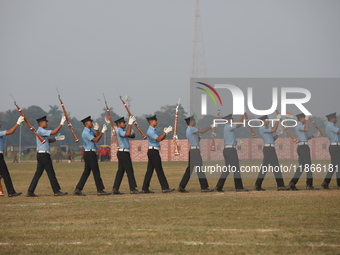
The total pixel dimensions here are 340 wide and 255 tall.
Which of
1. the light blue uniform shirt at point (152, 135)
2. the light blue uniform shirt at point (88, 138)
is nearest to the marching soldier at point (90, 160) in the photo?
the light blue uniform shirt at point (88, 138)

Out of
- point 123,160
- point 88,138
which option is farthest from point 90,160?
point 123,160

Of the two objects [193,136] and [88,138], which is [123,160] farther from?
[193,136]

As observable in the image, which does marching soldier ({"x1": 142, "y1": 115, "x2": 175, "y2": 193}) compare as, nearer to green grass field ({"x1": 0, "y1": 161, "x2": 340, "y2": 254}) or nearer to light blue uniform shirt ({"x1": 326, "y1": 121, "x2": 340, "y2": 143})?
green grass field ({"x1": 0, "y1": 161, "x2": 340, "y2": 254})

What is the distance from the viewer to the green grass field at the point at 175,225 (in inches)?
410

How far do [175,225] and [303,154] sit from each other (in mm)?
9362

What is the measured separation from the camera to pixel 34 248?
1060 cm

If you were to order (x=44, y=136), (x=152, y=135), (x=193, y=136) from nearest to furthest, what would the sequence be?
1. (x=44, y=136)
2. (x=152, y=135)
3. (x=193, y=136)

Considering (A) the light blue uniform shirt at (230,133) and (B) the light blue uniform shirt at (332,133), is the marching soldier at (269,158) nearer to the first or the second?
(A) the light blue uniform shirt at (230,133)

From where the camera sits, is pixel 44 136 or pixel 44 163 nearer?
pixel 44 163

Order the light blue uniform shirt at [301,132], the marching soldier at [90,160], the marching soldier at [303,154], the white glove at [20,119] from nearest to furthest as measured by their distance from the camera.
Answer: the white glove at [20,119] < the marching soldier at [90,160] < the marching soldier at [303,154] < the light blue uniform shirt at [301,132]

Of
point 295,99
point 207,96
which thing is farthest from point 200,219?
point 207,96

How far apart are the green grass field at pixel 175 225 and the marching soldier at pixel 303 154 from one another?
1882 mm

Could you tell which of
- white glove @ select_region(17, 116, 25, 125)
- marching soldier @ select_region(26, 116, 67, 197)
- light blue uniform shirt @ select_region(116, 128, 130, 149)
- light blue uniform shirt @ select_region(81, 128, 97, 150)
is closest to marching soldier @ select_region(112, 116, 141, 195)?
light blue uniform shirt @ select_region(116, 128, 130, 149)

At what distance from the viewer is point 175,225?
12.8 meters
